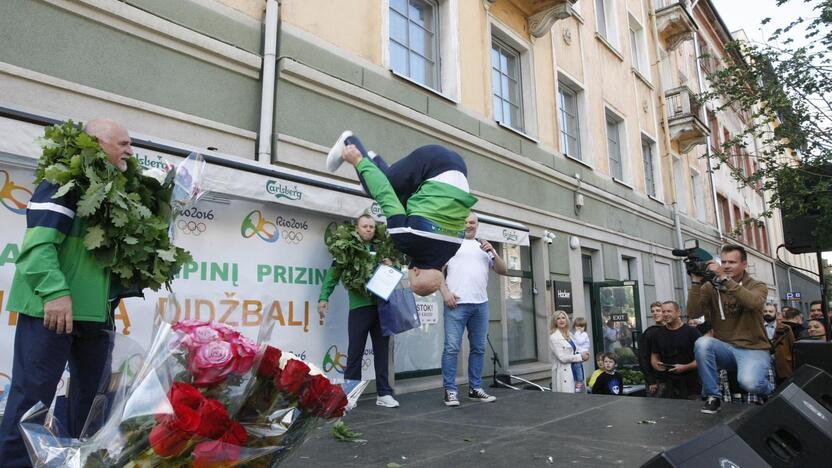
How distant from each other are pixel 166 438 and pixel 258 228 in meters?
4.57

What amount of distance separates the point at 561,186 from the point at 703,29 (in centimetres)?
1563

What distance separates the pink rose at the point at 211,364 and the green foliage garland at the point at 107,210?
1.82 metres

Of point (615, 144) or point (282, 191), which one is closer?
point (282, 191)

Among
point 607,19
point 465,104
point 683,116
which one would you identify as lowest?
point 465,104

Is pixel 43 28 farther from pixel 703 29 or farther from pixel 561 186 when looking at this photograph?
pixel 703 29

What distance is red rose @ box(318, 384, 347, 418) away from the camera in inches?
52.4

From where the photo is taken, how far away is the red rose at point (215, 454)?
110 centimetres

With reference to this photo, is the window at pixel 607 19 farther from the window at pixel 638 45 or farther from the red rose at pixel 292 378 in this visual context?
the red rose at pixel 292 378

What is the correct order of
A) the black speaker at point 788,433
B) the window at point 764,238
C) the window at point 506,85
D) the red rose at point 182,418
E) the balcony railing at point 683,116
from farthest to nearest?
1. the window at point 764,238
2. the balcony railing at point 683,116
3. the window at point 506,85
4. the black speaker at point 788,433
5. the red rose at point 182,418

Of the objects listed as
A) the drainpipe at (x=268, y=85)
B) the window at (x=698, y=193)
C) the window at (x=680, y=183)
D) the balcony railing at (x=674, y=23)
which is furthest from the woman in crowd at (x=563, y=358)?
the window at (x=698, y=193)

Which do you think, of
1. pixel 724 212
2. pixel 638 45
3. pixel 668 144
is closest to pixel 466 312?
pixel 668 144

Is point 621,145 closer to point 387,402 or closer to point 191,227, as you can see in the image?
point 387,402

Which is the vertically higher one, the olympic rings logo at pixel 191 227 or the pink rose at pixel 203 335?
the olympic rings logo at pixel 191 227

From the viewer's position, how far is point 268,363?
1.28 m
